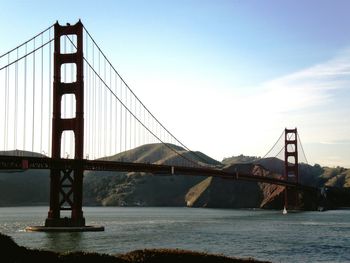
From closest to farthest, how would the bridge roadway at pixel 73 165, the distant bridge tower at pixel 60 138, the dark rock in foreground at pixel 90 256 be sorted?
the dark rock in foreground at pixel 90 256 → the bridge roadway at pixel 73 165 → the distant bridge tower at pixel 60 138

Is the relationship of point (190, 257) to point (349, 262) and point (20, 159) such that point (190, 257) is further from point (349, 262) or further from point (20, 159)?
point (20, 159)

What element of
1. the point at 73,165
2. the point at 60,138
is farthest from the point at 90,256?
the point at 60,138

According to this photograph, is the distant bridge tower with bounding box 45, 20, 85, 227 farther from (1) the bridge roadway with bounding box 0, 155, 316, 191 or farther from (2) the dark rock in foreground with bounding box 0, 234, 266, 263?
(2) the dark rock in foreground with bounding box 0, 234, 266, 263

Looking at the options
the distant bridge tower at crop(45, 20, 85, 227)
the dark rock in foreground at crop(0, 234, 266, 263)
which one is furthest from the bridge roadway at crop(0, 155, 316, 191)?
Answer: the dark rock in foreground at crop(0, 234, 266, 263)

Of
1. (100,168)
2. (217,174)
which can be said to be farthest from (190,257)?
(217,174)

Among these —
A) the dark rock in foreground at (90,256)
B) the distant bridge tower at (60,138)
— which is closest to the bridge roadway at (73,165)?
the distant bridge tower at (60,138)

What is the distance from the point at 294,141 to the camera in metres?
178

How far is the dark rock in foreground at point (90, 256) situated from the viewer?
21.5 m

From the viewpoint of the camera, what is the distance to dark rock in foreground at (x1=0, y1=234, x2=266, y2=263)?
21516 mm

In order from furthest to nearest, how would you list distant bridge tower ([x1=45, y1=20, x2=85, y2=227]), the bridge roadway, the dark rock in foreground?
distant bridge tower ([x1=45, y1=20, x2=85, y2=227]) < the bridge roadway < the dark rock in foreground

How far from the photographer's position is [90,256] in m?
22.2

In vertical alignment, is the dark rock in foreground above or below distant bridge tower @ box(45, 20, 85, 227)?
below

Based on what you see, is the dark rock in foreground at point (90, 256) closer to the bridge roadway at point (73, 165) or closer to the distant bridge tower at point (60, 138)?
the bridge roadway at point (73, 165)

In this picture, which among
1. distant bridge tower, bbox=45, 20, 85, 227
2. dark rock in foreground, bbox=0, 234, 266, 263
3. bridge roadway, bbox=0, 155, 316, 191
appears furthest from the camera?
distant bridge tower, bbox=45, 20, 85, 227
